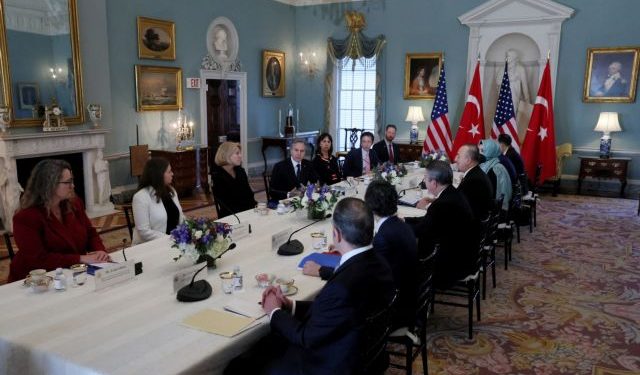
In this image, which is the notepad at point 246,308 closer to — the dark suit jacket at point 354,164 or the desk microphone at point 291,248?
the desk microphone at point 291,248

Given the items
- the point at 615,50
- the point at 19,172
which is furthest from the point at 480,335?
the point at 615,50

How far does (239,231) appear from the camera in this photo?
353 centimetres

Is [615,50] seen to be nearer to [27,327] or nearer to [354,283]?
[354,283]

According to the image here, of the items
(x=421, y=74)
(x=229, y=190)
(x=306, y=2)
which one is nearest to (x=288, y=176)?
(x=229, y=190)

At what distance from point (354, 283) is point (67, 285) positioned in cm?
155

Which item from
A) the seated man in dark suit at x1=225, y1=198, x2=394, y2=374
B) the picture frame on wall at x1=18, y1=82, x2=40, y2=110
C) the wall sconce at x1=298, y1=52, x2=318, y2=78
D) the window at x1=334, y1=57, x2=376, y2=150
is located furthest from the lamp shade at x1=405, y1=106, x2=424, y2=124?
the seated man in dark suit at x1=225, y1=198, x2=394, y2=374

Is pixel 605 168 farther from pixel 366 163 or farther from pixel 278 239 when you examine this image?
pixel 278 239

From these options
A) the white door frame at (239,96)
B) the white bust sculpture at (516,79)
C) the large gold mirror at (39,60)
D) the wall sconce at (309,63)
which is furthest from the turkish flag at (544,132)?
the large gold mirror at (39,60)

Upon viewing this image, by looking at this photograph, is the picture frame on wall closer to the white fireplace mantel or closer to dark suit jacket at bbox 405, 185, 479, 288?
the white fireplace mantel

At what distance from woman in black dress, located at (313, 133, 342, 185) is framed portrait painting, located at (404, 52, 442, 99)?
4859 mm

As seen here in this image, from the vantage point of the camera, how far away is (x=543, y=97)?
9141 millimetres

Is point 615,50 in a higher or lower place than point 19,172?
higher

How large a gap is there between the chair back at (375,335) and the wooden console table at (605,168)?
8.09 m

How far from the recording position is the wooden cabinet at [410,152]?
10416 millimetres
